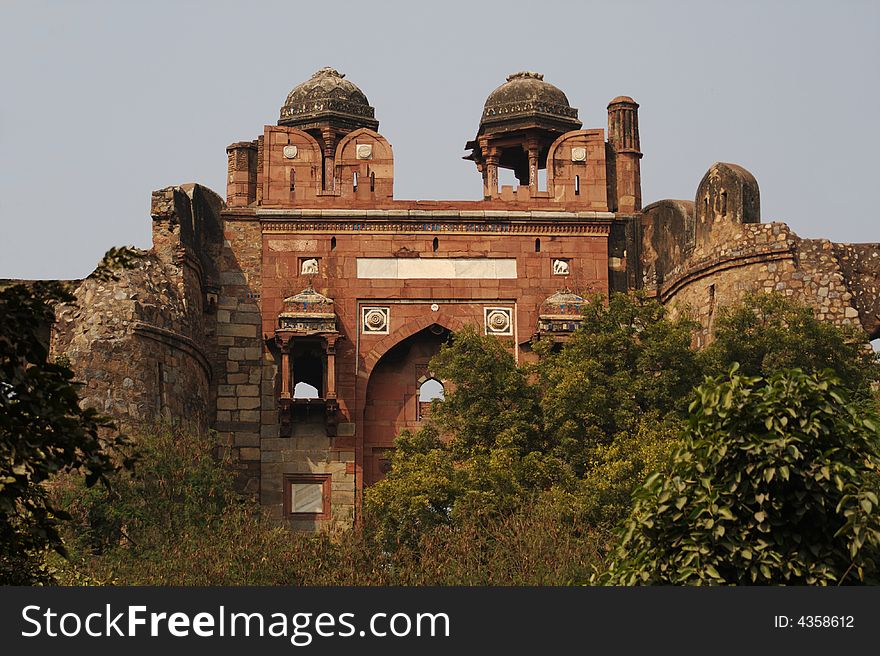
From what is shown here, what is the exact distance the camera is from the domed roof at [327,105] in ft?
115

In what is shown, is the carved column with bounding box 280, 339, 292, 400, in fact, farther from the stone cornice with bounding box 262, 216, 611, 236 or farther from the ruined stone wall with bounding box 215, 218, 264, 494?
the stone cornice with bounding box 262, 216, 611, 236

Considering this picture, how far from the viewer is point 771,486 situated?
1550 cm

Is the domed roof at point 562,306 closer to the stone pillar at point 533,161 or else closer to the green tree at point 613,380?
the stone pillar at point 533,161

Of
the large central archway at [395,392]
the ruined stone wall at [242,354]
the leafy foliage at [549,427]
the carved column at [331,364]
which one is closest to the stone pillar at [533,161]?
the large central archway at [395,392]

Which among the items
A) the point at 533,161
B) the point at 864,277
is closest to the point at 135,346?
the point at 533,161

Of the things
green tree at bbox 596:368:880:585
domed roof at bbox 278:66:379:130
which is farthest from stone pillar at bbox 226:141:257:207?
green tree at bbox 596:368:880:585

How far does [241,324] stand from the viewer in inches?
1270

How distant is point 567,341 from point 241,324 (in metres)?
4.75

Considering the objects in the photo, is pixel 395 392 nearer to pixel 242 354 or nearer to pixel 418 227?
pixel 242 354

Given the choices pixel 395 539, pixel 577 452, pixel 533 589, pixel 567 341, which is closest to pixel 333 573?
pixel 395 539

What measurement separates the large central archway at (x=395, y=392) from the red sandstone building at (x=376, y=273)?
0.09 ft

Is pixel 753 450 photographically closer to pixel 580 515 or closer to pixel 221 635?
pixel 221 635

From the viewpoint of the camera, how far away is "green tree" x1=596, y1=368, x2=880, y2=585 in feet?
50.4

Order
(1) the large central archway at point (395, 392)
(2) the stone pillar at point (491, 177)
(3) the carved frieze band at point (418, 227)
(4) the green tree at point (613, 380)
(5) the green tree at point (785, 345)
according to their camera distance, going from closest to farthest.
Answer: (4) the green tree at point (613, 380), (5) the green tree at point (785, 345), (1) the large central archway at point (395, 392), (3) the carved frieze band at point (418, 227), (2) the stone pillar at point (491, 177)
